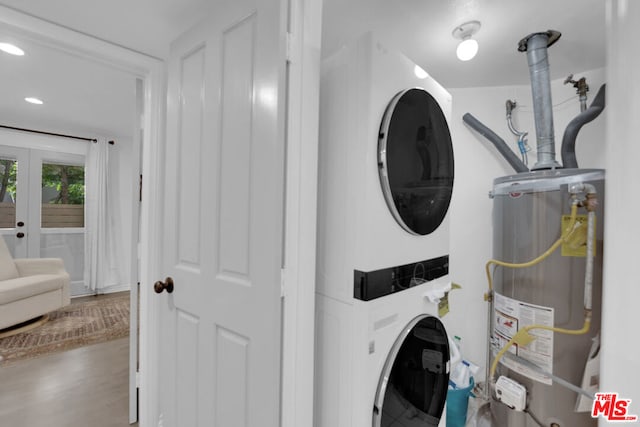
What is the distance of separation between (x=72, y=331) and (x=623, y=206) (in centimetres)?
408

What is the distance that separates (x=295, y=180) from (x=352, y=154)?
225 mm

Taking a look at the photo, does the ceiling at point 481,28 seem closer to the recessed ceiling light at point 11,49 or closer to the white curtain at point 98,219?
the recessed ceiling light at point 11,49

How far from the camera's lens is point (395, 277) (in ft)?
3.65

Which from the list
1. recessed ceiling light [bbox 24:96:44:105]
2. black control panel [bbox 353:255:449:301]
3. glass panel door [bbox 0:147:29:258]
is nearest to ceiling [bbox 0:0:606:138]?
recessed ceiling light [bbox 24:96:44:105]

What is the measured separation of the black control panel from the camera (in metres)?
0.99

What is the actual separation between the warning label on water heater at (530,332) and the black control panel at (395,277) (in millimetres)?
426

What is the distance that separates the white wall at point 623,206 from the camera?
497 mm

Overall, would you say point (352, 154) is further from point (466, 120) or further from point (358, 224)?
point (466, 120)

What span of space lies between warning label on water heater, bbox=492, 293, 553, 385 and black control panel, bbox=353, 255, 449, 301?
0.43m

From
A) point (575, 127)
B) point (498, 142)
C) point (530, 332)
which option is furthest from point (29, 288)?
point (575, 127)

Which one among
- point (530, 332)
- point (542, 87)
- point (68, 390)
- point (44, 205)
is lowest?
point (68, 390)

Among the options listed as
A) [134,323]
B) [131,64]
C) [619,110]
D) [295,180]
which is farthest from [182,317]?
[619,110]

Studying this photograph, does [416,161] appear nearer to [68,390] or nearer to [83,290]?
[68,390]

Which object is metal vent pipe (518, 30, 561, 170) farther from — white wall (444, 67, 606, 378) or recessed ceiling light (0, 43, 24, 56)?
recessed ceiling light (0, 43, 24, 56)
